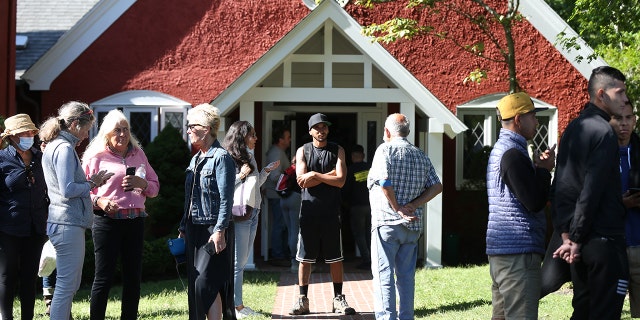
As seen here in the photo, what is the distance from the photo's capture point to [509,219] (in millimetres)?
5719

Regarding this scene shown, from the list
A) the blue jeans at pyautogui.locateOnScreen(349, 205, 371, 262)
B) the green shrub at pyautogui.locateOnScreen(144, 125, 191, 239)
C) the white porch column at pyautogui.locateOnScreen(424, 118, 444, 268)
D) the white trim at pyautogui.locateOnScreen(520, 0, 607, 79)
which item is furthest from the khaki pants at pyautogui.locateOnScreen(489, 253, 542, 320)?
the white trim at pyautogui.locateOnScreen(520, 0, 607, 79)

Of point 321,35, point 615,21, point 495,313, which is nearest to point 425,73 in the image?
point 321,35

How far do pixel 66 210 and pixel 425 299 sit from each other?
4752 millimetres

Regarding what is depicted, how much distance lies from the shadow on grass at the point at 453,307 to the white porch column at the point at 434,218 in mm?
3561

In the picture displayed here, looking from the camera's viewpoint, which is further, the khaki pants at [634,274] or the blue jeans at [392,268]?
the blue jeans at [392,268]

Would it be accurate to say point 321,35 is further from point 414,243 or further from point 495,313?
point 495,313

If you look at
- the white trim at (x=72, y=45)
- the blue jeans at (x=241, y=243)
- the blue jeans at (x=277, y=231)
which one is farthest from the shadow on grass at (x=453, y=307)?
the white trim at (x=72, y=45)

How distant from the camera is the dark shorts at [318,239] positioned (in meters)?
8.98

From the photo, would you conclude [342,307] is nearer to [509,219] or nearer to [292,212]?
[509,219]

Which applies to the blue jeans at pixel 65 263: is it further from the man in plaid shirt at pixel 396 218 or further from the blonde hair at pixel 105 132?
the man in plaid shirt at pixel 396 218

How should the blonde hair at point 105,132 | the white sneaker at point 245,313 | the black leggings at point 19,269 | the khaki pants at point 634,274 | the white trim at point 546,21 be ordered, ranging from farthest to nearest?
the white trim at point 546,21, the white sneaker at point 245,313, the black leggings at point 19,269, the blonde hair at point 105,132, the khaki pants at point 634,274

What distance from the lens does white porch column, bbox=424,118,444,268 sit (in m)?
13.2

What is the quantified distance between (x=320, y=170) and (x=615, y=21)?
460 cm

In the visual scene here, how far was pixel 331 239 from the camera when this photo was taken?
354 inches
